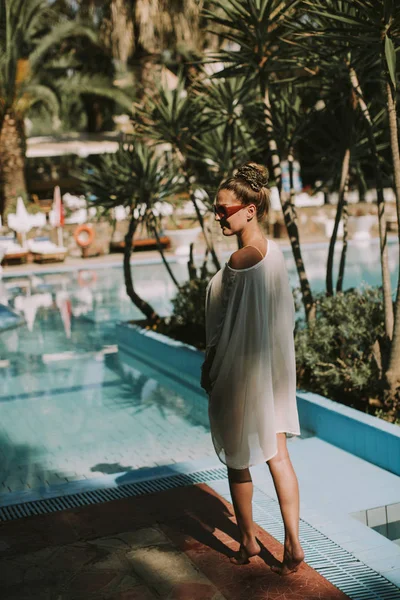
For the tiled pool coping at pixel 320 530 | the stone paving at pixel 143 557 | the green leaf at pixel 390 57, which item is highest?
the green leaf at pixel 390 57

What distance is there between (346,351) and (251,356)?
3102 mm

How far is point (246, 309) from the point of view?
10.9ft

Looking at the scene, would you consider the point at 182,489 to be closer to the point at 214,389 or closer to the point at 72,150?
the point at 214,389

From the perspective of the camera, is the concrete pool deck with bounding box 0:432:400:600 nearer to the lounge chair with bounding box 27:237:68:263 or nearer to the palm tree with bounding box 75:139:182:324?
the palm tree with bounding box 75:139:182:324

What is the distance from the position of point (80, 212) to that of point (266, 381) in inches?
761

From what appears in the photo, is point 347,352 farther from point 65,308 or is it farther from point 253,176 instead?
point 65,308

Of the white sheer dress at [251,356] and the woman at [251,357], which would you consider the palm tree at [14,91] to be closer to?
the woman at [251,357]

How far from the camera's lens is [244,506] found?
3.48 metres

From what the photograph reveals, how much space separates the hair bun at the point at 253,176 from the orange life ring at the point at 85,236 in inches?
663

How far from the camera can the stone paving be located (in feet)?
11.1

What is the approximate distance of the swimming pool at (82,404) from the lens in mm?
5930

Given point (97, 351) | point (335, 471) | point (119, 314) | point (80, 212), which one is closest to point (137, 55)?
point (80, 212)

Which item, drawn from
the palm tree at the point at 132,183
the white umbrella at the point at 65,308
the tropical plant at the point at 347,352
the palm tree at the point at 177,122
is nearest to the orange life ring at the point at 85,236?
the white umbrella at the point at 65,308

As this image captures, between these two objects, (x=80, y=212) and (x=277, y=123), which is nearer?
(x=277, y=123)
